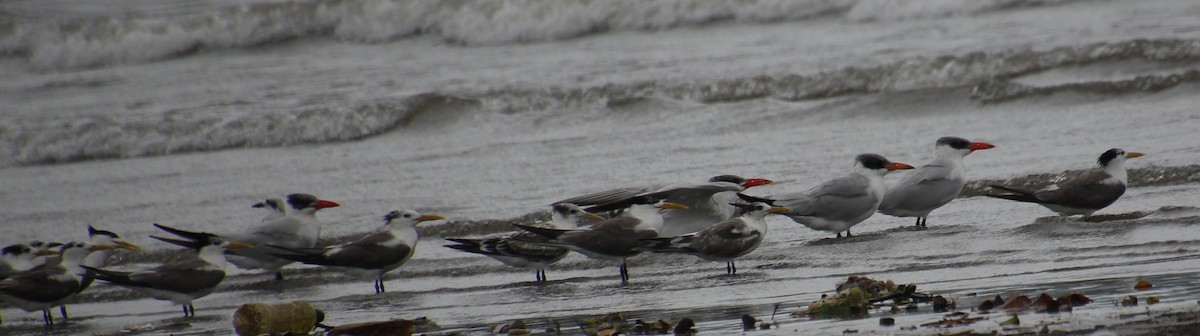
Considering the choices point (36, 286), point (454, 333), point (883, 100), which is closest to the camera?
point (454, 333)

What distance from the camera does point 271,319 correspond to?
249 inches

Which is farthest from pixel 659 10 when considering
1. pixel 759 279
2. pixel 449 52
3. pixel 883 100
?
pixel 759 279

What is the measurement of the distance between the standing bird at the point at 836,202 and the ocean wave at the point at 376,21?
8016 mm

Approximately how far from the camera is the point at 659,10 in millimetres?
18141

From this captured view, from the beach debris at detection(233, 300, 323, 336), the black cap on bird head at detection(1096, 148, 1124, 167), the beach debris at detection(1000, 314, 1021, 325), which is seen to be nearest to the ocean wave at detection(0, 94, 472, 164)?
the black cap on bird head at detection(1096, 148, 1124, 167)

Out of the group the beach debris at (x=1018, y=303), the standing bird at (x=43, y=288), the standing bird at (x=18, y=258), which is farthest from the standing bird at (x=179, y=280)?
the beach debris at (x=1018, y=303)

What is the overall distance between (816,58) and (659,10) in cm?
338

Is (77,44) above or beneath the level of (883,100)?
above

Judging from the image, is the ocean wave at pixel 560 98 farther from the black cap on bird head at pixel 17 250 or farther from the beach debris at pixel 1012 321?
the beach debris at pixel 1012 321

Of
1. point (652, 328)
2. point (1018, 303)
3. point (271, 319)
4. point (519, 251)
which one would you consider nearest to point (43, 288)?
point (271, 319)

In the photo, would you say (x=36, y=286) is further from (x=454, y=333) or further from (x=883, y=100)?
(x=883, y=100)

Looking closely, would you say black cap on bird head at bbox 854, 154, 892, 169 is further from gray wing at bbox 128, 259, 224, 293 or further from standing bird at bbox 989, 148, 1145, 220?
gray wing at bbox 128, 259, 224, 293

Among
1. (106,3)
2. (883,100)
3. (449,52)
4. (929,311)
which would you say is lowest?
(929,311)

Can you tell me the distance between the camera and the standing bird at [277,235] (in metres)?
8.91
